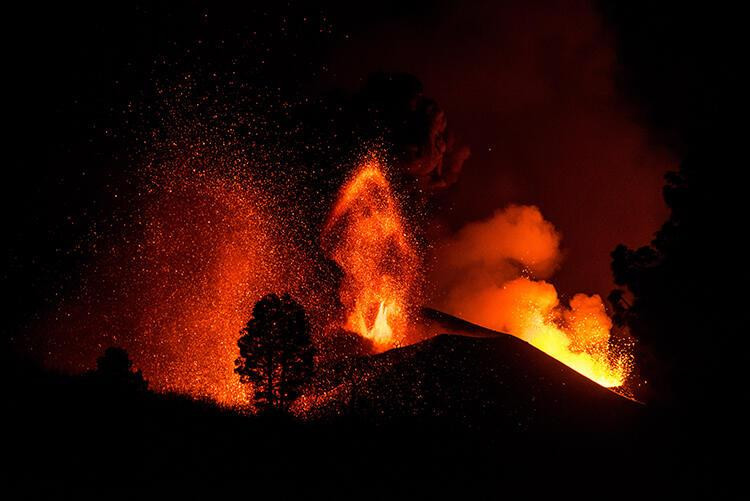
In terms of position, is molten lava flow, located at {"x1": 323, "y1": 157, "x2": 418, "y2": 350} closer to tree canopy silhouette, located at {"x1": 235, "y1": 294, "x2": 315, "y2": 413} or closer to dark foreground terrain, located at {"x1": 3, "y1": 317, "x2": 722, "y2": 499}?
tree canopy silhouette, located at {"x1": 235, "y1": 294, "x2": 315, "y2": 413}

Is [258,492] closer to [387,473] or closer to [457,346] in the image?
[387,473]

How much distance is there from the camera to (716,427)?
2167 centimetres

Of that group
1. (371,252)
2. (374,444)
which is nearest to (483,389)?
(374,444)

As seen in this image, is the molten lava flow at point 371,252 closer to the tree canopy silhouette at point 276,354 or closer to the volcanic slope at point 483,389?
the volcanic slope at point 483,389

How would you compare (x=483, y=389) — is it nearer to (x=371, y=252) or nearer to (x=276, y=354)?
(x=276, y=354)

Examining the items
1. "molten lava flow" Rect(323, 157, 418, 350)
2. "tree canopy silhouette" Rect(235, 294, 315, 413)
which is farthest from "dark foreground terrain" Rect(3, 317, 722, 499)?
"molten lava flow" Rect(323, 157, 418, 350)

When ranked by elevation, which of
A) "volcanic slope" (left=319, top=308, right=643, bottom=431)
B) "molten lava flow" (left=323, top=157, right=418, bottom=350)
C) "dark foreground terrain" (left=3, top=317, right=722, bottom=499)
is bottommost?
"dark foreground terrain" (left=3, top=317, right=722, bottom=499)

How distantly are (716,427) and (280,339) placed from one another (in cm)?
2154

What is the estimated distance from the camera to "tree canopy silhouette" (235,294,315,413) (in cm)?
3322

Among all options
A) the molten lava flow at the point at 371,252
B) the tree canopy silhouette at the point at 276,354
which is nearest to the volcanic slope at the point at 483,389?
the tree canopy silhouette at the point at 276,354

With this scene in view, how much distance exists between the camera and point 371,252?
2911 inches

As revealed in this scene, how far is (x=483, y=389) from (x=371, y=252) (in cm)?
4607

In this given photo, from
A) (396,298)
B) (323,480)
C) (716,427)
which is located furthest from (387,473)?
(396,298)

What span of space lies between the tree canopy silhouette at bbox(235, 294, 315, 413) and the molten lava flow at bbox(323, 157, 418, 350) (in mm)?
28720
